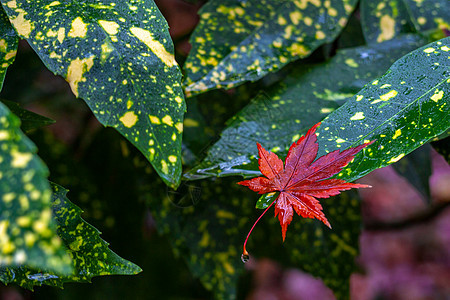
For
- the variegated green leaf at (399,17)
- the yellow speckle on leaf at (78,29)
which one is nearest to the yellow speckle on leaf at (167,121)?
the yellow speckle on leaf at (78,29)

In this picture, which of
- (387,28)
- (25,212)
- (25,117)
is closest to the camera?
(25,212)

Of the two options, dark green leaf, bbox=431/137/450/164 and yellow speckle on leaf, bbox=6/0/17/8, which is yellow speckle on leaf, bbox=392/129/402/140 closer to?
dark green leaf, bbox=431/137/450/164

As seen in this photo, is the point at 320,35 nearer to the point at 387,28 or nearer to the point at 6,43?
the point at 387,28

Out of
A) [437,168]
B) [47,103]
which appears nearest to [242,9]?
[47,103]

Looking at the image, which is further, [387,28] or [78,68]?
[387,28]

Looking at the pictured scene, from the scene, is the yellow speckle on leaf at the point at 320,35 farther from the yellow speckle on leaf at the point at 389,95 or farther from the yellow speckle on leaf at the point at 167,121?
the yellow speckle on leaf at the point at 167,121

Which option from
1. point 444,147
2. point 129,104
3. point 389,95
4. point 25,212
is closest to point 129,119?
point 129,104
